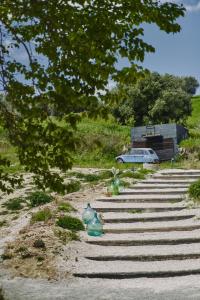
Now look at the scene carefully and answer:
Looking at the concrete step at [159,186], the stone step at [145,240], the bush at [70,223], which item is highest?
the concrete step at [159,186]

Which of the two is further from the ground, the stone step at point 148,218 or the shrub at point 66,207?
the shrub at point 66,207

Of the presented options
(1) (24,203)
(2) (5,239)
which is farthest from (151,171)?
(2) (5,239)

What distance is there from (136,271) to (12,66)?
5.70 metres

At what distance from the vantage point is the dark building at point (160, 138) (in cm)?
4219

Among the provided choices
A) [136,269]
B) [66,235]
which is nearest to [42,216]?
[66,235]

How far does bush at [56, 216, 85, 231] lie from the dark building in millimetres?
28163

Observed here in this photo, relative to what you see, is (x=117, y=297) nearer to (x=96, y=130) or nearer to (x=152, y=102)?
(x=96, y=130)

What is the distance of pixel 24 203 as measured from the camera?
19703 mm

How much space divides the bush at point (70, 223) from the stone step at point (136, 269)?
7.95ft

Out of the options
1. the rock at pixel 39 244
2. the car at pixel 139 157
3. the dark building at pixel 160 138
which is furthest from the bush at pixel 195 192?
the dark building at pixel 160 138

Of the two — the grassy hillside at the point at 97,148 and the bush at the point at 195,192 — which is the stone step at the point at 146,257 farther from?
the grassy hillside at the point at 97,148

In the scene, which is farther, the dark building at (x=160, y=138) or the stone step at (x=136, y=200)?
the dark building at (x=160, y=138)

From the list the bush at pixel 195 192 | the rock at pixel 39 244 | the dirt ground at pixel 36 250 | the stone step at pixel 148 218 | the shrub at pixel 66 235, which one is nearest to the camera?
the dirt ground at pixel 36 250

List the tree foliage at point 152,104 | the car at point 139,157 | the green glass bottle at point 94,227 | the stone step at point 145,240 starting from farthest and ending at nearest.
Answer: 1. the tree foliage at point 152,104
2. the car at point 139,157
3. the green glass bottle at point 94,227
4. the stone step at point 145,240
